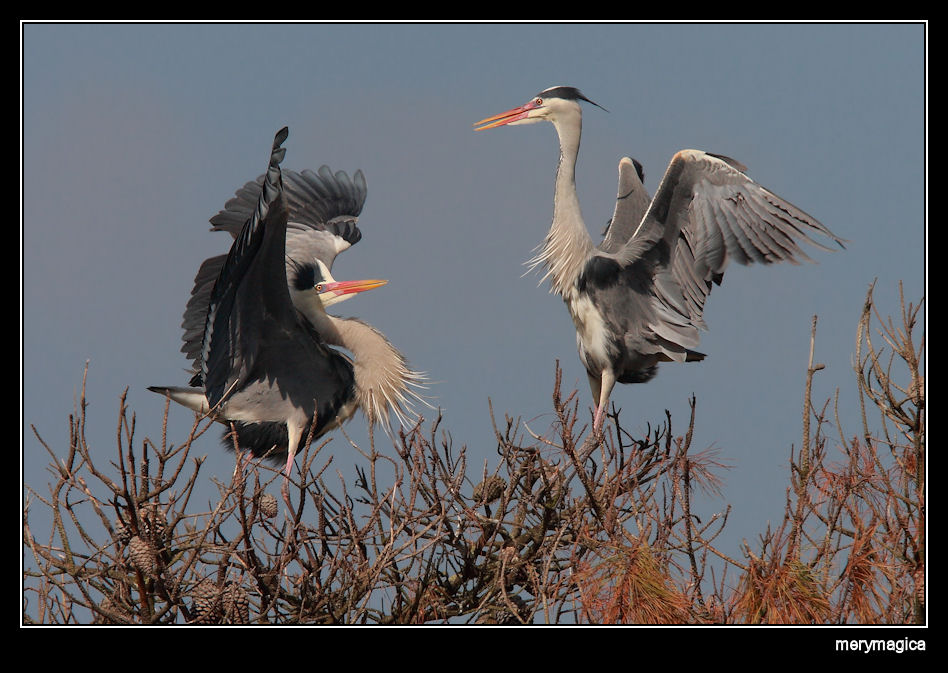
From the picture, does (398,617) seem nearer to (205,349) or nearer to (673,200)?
(205,349)

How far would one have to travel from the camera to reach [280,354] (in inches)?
249

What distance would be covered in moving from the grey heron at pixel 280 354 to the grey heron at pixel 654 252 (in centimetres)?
105

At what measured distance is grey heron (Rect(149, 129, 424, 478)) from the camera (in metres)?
5.75

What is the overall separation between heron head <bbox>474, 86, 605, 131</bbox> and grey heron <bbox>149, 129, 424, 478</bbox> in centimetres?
133

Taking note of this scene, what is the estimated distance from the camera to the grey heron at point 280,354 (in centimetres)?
575

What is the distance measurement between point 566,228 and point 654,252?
1.98ft

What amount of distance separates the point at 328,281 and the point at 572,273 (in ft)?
4.66

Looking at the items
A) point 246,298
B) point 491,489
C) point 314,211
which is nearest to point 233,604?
point 491,489

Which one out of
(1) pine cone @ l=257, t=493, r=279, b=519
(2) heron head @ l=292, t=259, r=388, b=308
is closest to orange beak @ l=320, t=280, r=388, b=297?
(2) heron head @ l=292, t=259, r=388, b=308

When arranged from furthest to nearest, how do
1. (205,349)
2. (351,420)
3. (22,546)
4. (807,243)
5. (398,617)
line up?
(351,420)
(807,243)
(205,349)
(398,617)
(22,546)

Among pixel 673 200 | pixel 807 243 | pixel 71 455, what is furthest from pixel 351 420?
pixel 71 455

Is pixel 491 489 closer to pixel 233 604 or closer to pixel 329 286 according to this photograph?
pixel 233 604

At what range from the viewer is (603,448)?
465 centimetres

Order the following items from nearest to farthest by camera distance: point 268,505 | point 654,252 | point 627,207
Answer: point 268,505, point 654,252, point 627,207
